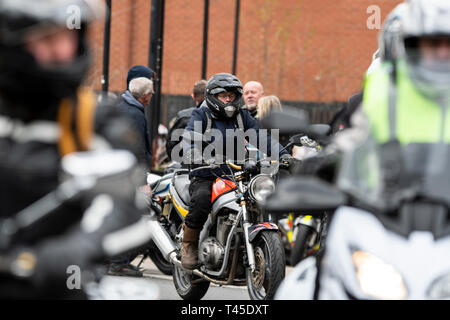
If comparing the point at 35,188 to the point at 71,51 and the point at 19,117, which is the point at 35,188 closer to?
the point at 19,117

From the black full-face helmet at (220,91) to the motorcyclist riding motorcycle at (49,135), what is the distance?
5.25 meters

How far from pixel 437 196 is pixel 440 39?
1.84ft

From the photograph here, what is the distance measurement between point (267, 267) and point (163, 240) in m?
1.84

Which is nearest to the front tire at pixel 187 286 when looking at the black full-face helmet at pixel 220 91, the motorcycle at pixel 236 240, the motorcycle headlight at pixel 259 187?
the motorcycle at pixel 236 240

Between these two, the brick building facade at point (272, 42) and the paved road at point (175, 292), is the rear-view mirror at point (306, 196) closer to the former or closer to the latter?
the paved road at point (175, 292)

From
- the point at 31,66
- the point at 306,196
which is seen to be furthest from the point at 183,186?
the point at 31,66

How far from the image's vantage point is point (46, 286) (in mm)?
2586

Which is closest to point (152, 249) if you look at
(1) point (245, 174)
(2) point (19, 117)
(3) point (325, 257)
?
(1) point (245, 174)

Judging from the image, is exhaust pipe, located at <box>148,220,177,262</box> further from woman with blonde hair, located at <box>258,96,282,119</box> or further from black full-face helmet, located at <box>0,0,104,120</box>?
black full-face helmet, located at <box>0,0,104,120</box>

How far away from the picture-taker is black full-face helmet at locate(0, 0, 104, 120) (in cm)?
267

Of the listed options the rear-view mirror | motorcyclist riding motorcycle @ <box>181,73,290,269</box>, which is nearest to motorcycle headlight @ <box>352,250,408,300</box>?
the rear-view mirror

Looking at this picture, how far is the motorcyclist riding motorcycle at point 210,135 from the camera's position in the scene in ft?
26.5

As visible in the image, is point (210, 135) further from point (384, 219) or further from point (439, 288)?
point (439, 288)

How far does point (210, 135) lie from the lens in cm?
815
